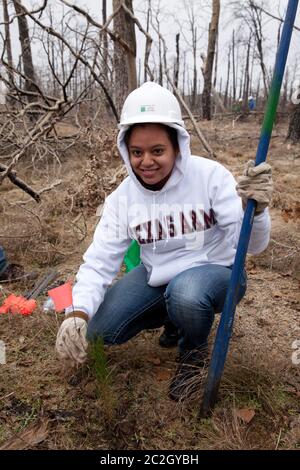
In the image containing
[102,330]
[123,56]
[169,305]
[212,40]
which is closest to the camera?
[169,305]

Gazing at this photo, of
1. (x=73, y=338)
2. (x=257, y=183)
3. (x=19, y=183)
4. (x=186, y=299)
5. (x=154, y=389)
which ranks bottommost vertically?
(x=154, y=389)

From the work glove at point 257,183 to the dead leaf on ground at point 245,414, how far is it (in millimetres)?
Answer: 753

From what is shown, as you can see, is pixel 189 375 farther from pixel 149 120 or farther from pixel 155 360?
pixel 149 120

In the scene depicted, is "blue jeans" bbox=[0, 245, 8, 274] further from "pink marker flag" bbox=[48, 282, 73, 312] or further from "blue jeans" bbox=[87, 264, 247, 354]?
"pink marker flag" bbox=[48, 282, 73, 312]

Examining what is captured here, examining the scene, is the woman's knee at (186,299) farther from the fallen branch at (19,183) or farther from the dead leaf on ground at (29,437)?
the fallen branch at (19,183)

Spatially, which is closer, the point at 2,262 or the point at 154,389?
the point at 154,389

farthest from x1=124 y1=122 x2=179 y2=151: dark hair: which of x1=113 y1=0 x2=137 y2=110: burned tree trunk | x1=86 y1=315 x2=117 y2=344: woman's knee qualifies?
x1=113 y1=0 x2=137 y2=110: burned tree trunk

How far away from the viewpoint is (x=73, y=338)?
1.47 meters

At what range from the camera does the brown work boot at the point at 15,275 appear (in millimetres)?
2699

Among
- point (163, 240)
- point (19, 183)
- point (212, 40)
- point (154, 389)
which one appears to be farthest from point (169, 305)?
point (212, 40)

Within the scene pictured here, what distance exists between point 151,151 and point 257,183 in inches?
17.3
